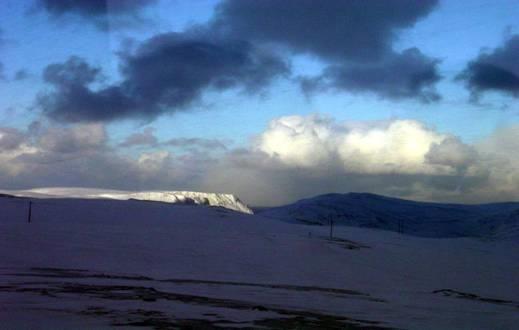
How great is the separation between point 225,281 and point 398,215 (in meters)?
109

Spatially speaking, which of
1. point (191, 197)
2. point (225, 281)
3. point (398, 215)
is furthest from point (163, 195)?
point (225, 281)

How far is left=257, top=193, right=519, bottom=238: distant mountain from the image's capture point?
356 feet

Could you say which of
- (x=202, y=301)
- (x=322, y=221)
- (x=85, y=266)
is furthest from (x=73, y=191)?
(x=202, y=301)

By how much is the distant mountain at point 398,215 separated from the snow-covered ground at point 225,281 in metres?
70.3

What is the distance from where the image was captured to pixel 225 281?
18.4 meters

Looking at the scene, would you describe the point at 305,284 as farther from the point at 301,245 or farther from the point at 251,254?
the point at 301,245

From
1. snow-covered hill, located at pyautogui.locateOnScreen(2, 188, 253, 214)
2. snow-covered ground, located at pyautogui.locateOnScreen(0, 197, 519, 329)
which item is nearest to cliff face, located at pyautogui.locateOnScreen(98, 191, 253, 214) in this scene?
snow-covered hill, located at pyautogui.locateOnScreen(2, 188, 253, 214)

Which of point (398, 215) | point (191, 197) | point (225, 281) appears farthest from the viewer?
point (398, 215)

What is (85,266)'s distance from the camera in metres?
19.5

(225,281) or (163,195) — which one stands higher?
(163,195)

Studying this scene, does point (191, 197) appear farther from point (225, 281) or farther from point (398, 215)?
point (225, 281)

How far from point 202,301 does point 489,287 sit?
15824 millimetres

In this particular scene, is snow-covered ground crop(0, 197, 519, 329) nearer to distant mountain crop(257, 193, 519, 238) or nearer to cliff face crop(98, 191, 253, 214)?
cliff face crop(98, 191, 253, 214)

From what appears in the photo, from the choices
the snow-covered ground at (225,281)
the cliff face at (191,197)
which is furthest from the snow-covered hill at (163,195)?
the snow-covered ground at (225,281)
